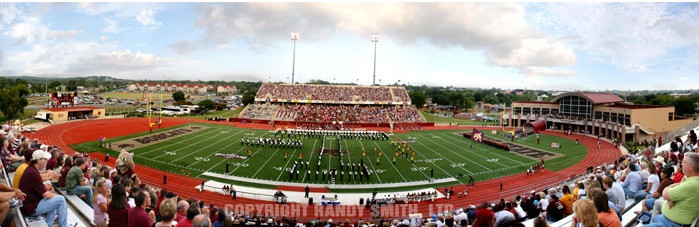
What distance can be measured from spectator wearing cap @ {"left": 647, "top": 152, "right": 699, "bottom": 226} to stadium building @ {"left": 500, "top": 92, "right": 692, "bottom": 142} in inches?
1867

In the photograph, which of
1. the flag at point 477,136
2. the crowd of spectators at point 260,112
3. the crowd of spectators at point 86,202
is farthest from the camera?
the crowd of spectators at point 260,112

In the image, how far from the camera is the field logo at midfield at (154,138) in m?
33.6

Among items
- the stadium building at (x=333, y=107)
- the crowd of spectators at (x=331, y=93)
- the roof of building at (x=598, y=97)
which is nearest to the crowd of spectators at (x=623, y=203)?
the stadium building at (x=333, y=107)

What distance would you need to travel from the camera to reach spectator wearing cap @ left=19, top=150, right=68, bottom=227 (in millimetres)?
5477

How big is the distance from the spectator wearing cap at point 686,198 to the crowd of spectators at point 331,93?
68.9m

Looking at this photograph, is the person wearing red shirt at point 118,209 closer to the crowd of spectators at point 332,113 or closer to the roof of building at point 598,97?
the crowd of spectators at point 332,113

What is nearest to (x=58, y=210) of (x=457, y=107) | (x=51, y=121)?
(x=51, y=121)

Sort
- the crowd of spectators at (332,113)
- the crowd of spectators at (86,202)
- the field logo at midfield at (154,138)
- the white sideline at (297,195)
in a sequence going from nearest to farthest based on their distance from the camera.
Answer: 1. the crowd of spectators at (86,202)
2. the white sideline at (297,195)
3. the field logo at midfield at (154,138)
4. the crowd of spectators at (332,113)

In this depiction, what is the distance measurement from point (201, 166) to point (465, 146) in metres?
24.8

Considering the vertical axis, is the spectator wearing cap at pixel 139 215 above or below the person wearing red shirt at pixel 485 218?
above

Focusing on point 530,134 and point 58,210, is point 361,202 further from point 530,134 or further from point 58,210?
point 530,134

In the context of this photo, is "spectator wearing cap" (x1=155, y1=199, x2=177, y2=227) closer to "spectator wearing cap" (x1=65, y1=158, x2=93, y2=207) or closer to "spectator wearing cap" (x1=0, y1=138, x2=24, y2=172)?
"spectator wearing cap" (x1=65, y1=158, x2=93, y2=207)

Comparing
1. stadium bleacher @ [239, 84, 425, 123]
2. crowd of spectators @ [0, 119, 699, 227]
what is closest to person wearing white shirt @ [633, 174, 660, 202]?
crowd of spectators @ [0, 119, 699, 227]

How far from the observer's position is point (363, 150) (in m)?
34.2
